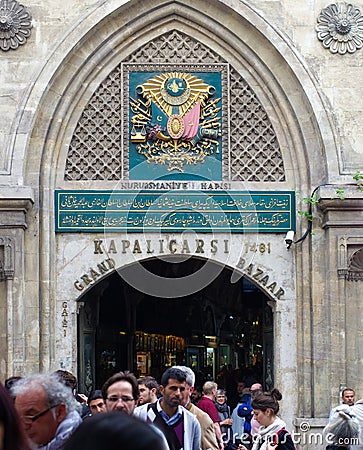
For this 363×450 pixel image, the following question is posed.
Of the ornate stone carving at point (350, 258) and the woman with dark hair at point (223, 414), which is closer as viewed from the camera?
the woman with dark hair at point (223, 414)

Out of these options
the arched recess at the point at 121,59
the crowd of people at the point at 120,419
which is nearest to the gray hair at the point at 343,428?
the crowd of people at the point at 120,419

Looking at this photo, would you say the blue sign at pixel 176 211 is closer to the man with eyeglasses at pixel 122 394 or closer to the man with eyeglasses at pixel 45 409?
the man with eyeglasses at pixel 122 394

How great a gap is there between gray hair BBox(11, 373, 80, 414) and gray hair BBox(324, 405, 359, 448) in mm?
2831

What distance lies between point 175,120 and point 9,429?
43.0 ft

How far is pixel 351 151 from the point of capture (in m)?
15.2

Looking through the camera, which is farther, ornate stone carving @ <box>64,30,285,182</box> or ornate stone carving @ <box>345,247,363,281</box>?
ornate stone carving @ <box>64,30,285,182</box>

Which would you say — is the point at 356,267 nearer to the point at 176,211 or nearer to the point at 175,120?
the point at 176,211

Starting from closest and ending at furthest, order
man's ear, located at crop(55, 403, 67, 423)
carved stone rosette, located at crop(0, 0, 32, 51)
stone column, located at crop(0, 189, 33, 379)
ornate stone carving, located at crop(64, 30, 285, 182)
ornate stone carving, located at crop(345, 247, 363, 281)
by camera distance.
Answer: man's ear, located at crop(55, 403, 67, 423) → stone column, located at crop(0, 189, 33, 379) → ornate stone carving, located at crop(345, 247, 363, 281) → carved stone rosette, located at crop(0, 0, 32, 51) → ornate stone carving, located at crop(64, 30, 285, 182)

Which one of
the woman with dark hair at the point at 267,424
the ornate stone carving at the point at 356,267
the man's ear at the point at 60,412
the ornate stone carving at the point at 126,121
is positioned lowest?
the woman with dark hair at the point at 267,424

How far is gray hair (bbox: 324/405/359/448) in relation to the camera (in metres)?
6.90

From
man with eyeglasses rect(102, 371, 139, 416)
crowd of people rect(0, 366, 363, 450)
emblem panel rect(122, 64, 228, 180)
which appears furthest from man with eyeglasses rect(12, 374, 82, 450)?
emblem panel rect(122, 64, 228, 180)

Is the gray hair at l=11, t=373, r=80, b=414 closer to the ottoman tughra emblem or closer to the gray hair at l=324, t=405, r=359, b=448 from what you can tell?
the gray hair at l=324, t=405, r=359, b=448

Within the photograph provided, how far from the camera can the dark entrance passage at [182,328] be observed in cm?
1997

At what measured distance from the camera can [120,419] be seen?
2.49 m
